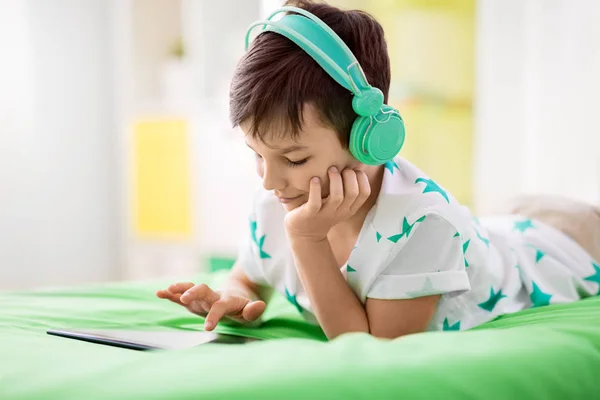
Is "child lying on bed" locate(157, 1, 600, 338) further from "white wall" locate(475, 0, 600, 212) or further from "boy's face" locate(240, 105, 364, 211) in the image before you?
"white wall" locate(475, 0, 600, 212)

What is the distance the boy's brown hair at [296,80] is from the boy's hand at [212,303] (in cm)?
27

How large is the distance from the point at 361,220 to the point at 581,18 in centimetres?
138

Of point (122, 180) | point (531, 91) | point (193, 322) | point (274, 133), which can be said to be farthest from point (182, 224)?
point (274, 133)

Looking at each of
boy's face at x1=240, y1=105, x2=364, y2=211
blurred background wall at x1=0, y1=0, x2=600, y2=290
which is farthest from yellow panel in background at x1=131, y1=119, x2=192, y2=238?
boy's face at x1=240, y1=105, x2=364, y2=211

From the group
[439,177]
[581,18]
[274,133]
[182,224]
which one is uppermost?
[581,18]

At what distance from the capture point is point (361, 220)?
1.20 meters

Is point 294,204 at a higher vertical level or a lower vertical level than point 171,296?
higher

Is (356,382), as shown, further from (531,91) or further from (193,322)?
(531,91)

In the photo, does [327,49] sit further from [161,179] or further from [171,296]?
[161,179]

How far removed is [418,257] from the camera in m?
1.09

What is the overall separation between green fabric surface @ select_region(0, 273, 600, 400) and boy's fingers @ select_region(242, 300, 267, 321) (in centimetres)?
26

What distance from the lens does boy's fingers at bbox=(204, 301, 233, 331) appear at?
43.4 inches

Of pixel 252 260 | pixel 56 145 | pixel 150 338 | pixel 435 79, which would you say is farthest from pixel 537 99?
pixel 56 145

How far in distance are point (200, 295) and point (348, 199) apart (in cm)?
28
